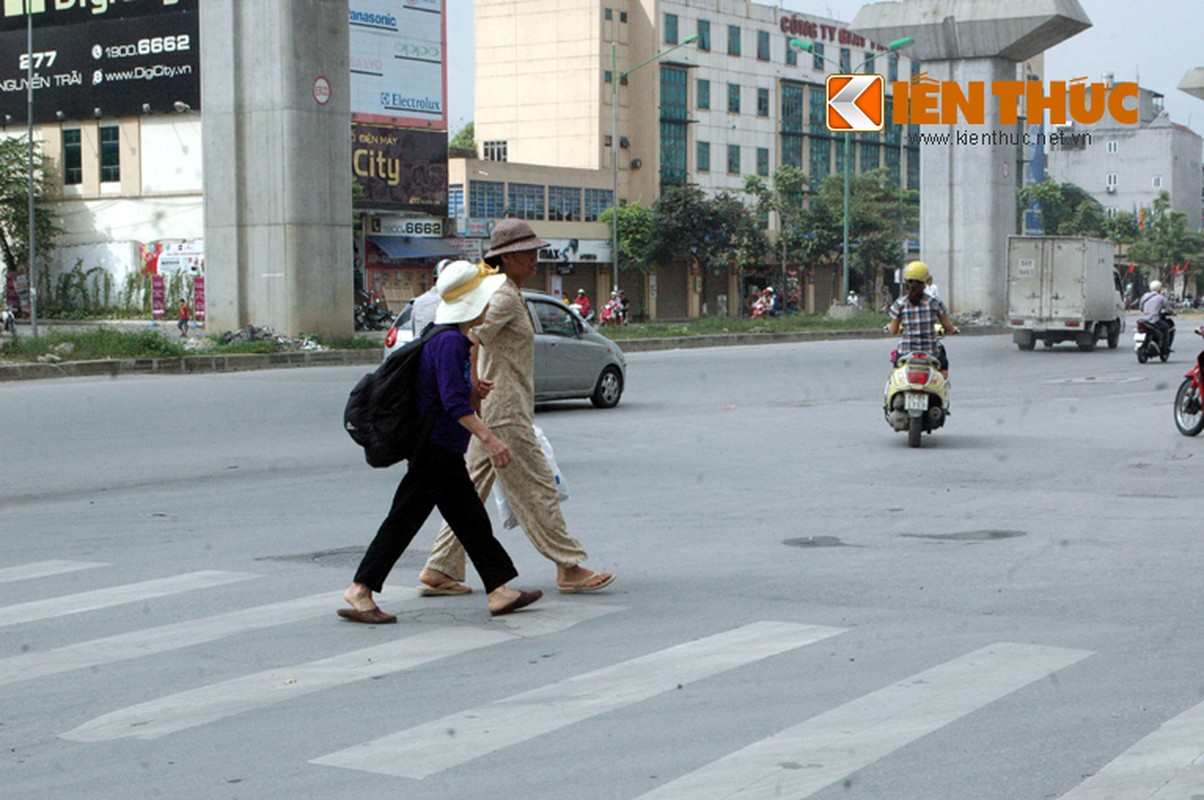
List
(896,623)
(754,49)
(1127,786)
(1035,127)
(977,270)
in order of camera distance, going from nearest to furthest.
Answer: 1. (1127,786)
2. (896,623)
3. (977,270)
4. (754,49)
5. (1035,127)

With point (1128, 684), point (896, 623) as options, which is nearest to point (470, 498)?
point (896, 623)

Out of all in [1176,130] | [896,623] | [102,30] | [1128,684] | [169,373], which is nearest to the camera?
[1128,684]

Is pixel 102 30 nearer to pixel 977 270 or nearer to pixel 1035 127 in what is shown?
pixel 977 270

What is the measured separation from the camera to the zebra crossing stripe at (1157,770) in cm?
427

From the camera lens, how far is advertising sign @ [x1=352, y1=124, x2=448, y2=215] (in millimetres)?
51750

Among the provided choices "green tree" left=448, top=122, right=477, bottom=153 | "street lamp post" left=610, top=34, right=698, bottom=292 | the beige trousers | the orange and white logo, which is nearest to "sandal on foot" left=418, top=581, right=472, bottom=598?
the beige trousers

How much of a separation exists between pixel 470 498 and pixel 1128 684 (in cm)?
288

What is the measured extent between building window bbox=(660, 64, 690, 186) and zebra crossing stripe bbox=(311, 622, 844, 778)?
67.4 metres

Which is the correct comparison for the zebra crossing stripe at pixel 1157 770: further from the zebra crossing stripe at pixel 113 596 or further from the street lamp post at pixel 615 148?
the street lamp post at pixel 615 148

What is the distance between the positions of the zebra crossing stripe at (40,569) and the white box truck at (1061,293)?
3042 centimetres

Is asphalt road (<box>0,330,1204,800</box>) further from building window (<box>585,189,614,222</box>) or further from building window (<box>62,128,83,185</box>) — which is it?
building window (<box>585,189,614,222</box>)

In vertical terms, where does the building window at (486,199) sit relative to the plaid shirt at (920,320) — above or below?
above

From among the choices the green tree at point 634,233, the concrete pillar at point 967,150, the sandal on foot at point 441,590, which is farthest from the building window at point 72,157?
the sandal on foot at point 441,590

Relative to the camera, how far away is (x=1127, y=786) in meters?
4.33
